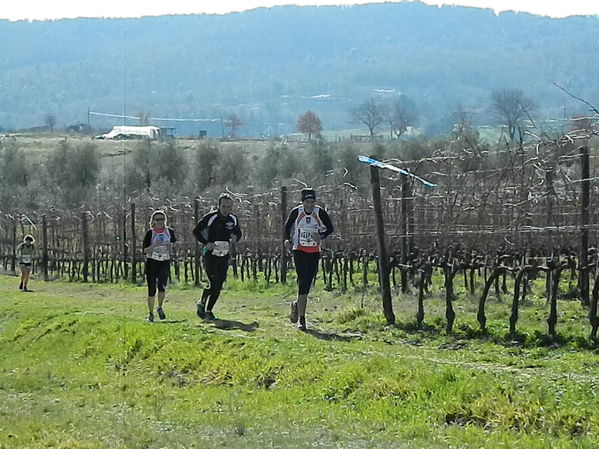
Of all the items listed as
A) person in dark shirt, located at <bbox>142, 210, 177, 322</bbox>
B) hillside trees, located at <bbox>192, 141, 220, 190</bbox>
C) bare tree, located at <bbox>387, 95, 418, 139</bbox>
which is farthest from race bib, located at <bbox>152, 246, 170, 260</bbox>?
bare tree, located at <bbox>387, 95, 418, 139</bbox>

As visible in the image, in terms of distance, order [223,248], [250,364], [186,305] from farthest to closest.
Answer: [186,305] → [223,248] → [250,364]

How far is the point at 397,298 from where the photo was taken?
54.0 feet

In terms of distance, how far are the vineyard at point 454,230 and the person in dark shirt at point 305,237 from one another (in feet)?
3.69

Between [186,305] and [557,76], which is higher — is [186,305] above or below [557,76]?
below

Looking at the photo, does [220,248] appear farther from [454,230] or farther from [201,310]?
[454,230]

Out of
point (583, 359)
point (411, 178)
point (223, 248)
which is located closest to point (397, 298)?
point (411, 178)

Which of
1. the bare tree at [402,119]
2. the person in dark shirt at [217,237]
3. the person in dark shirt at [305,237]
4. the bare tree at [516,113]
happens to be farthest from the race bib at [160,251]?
the bare tree at [402,119]

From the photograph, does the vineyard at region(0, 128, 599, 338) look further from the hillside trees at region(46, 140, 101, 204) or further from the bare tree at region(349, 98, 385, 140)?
the bare tree at region(349, 98, 385, 140)

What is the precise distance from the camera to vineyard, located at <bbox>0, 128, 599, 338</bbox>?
45.3ft

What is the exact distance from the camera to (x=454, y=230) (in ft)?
49.2

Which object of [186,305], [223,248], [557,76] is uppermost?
[557,76]

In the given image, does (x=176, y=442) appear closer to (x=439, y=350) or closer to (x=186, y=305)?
(x=439, y=350)

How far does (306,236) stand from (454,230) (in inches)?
99.0

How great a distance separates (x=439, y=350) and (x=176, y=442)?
4.19 metres
